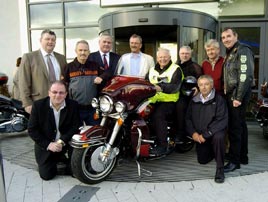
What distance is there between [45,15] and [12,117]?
4.59m

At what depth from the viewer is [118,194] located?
11.0 feet

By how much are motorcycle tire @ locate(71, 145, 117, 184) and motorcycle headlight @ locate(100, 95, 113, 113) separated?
0.44 m

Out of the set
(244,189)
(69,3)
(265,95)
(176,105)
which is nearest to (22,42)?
(69,3)

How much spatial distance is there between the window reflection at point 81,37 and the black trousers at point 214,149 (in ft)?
18.1

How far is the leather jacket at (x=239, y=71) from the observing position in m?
3.81

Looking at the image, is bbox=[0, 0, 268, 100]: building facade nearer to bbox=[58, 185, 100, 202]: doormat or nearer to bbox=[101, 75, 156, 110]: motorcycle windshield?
bbox=[101, 75, 156, 110]: motorcycle windshield

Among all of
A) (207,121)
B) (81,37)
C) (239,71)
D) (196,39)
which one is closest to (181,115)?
(207,121)

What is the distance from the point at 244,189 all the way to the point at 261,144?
2.22 metres

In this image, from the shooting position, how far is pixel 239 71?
12.6 ft

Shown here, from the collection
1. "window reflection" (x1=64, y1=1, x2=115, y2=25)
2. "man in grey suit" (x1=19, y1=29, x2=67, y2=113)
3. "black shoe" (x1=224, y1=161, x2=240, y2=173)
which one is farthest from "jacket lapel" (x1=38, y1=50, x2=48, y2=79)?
"window reflection" (x1=64, y1=1, x2=115, y2=25)

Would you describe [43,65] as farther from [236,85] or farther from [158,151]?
[236,85]

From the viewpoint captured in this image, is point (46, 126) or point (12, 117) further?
point (12, 117)

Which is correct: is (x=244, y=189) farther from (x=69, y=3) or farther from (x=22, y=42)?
(x=22, y=42)

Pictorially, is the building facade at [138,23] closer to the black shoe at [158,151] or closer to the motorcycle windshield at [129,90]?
the motorcycle windshield at [129,90]
